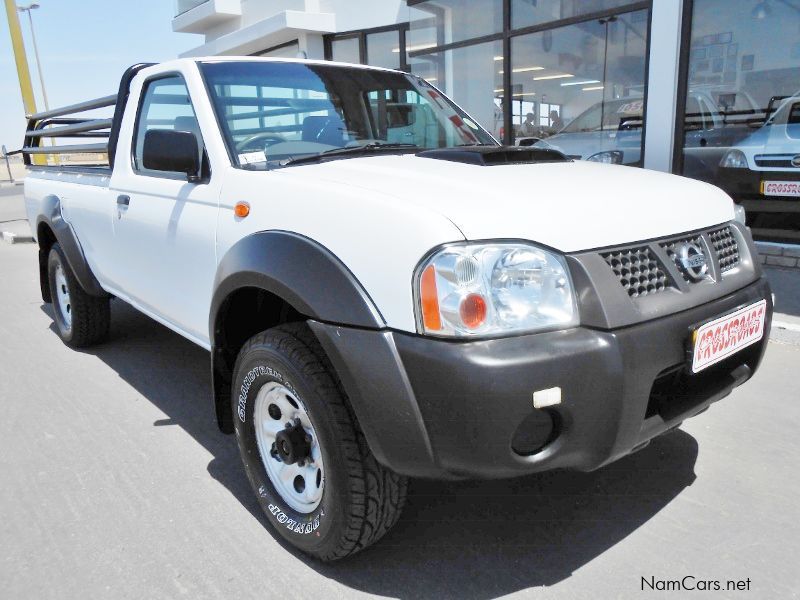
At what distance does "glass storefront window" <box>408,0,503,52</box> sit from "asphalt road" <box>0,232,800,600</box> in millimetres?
7449

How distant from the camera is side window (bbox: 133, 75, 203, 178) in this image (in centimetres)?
296

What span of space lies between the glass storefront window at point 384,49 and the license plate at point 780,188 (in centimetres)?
728

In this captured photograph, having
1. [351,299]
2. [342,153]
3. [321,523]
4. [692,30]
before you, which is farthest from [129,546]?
[692,30]

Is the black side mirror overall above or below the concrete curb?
above

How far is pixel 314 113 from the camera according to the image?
301 cm

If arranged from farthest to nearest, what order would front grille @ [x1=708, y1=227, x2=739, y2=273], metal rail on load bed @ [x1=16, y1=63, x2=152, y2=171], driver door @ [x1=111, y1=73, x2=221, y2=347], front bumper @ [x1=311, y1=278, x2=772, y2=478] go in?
metal rail on load bed @ [x1=16, y1=63, x2=152, y2=171] → driver door @ [x1=111, y1=73, x2=221, y2=347] → front grille @ [x1=708, y1=227, x2=739, y2=273] → front bumper @ [x1=311, y1=278, x2=772, y2=478]

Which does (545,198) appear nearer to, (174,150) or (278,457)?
(278,457)

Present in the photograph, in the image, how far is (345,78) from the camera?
3.27 meters

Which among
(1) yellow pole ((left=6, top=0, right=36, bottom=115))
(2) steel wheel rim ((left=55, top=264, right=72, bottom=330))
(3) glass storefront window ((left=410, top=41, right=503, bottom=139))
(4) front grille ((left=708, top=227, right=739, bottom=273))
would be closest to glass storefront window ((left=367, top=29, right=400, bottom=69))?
(3) glass storefront window ((left=410, top=41, right=503, bottom=139))

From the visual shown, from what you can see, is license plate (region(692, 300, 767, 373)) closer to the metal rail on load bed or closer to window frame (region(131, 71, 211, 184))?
window frame (region(131, 71, 211, 184))

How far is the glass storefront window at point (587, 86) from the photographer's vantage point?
299 inches

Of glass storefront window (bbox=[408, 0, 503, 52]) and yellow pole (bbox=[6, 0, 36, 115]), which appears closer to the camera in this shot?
glass storefront window (bbox=[408, 0, 503, 52])

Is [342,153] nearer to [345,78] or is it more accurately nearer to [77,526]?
[345,78]

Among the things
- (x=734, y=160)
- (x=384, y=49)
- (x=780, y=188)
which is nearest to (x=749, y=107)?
(x=734, y=160)
